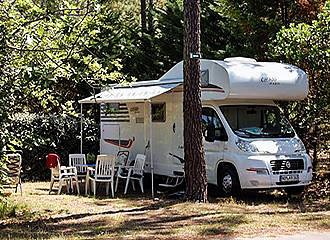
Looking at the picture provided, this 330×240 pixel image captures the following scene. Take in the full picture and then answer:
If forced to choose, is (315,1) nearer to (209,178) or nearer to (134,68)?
(209,178)

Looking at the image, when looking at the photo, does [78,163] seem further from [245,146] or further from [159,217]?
[159,217]

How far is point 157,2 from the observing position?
102ft

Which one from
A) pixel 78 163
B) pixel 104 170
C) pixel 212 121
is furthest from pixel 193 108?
pixel 78 163

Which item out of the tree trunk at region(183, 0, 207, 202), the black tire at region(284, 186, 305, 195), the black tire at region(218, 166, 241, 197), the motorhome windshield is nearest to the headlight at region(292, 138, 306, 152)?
the motorhome windshield

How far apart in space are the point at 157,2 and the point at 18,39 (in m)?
22.5

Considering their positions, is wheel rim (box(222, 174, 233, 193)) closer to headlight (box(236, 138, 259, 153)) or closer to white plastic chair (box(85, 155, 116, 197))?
headlight (box(236, 138, 259, 153))

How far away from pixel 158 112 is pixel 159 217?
4.83 m

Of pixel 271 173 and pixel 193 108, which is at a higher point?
pixel 193 108

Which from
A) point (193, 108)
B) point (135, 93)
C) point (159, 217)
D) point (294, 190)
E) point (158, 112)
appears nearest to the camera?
point (159, 217)

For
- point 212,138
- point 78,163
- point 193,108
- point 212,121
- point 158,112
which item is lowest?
point 78,163

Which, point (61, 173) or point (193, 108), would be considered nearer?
point (193, 108)

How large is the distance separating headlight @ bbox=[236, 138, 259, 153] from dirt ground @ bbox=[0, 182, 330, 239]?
106cm

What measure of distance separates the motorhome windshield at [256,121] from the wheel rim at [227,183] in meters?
0.94

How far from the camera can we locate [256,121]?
12492 millimetres
